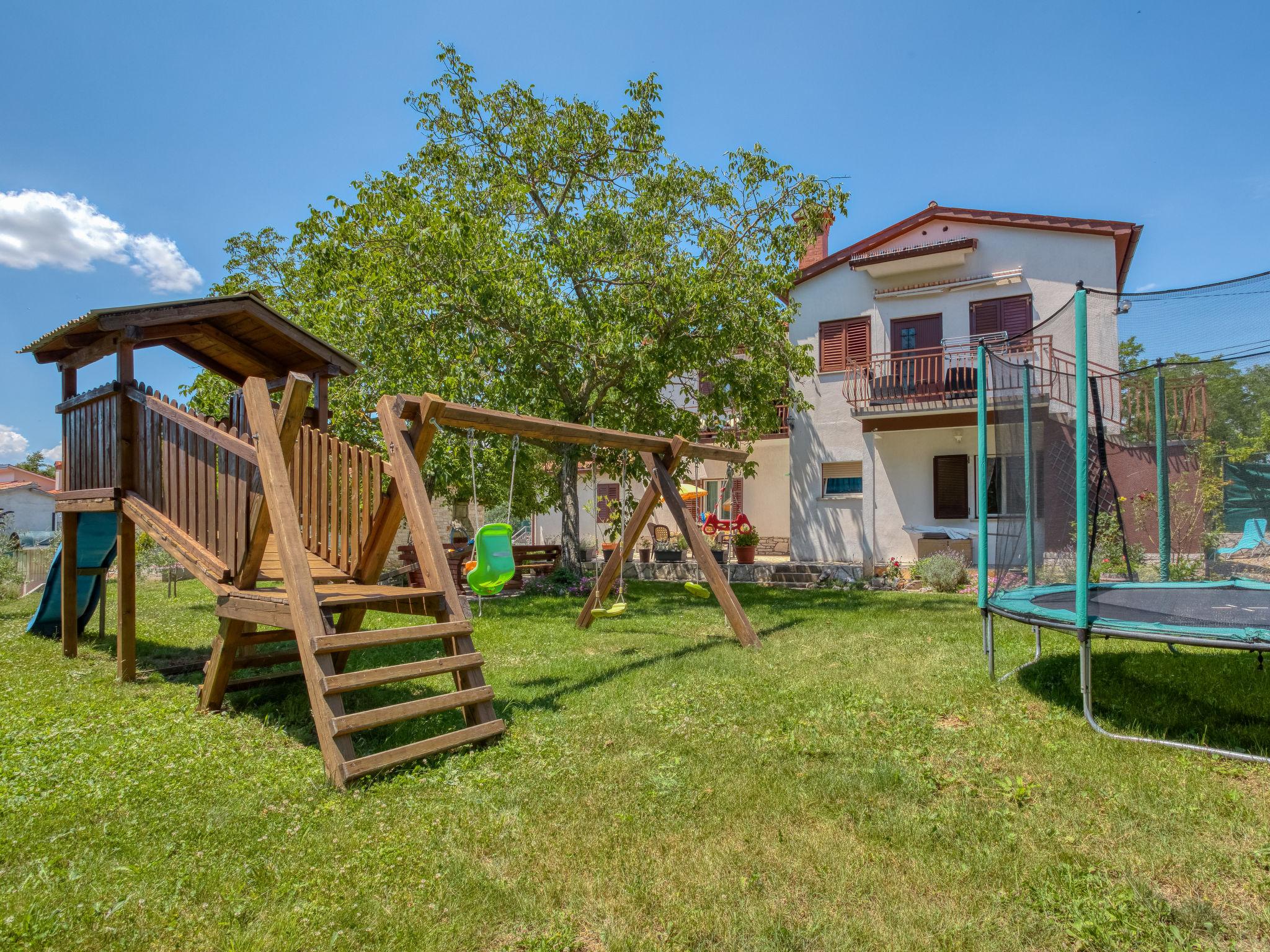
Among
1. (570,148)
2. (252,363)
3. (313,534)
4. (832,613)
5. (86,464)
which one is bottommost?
(832,613)

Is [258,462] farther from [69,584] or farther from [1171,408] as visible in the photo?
[1171,408]

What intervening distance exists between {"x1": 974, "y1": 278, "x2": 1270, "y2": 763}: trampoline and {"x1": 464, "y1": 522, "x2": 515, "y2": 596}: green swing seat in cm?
416

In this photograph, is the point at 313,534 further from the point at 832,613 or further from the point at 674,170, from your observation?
the point at 674,170

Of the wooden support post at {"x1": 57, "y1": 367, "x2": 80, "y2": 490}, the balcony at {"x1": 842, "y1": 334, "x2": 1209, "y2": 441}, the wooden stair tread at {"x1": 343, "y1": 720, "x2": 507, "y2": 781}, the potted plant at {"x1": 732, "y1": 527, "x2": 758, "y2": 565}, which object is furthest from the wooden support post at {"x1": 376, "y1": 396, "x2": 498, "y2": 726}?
the potted plant at {"x1": 732, "y1": 527, "x2": 758, "y2": 565}

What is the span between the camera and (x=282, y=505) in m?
4.48

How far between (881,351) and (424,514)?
1369 cm

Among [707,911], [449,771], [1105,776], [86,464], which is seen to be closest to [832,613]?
[1105,776]

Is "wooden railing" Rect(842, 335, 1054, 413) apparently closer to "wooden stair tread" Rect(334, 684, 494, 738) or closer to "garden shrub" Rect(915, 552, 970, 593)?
"garden shrub" Rect(915, 552, 970, 593)

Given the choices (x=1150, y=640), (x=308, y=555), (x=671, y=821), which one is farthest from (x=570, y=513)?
(x=671, y=821)

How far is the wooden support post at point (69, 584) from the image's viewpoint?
7.35m

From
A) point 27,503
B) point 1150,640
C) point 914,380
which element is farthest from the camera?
point 27,503

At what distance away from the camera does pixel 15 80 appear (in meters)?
10.6

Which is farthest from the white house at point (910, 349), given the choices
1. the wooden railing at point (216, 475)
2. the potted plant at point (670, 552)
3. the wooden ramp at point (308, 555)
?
the wooden ramp at point (308, 555)

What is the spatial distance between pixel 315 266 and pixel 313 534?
8.06 metres
